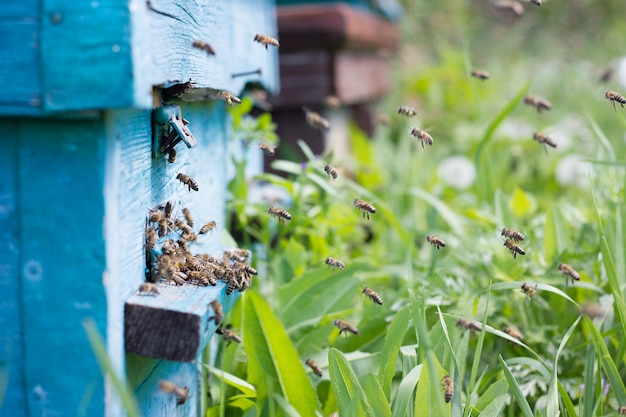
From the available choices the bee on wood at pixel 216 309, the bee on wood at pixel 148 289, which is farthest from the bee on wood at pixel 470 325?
the bee on wood at pixel 148 289

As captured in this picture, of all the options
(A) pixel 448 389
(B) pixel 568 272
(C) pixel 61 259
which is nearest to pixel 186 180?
(C) pixel 61 259

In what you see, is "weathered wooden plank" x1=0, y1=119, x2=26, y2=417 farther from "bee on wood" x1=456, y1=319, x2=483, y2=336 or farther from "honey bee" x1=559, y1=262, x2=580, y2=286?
"honey bee" x1=559, y1=262, x2=580, y2=286

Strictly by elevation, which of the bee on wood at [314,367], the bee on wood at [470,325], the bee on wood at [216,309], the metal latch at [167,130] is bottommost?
the bee on wood at [314,367]

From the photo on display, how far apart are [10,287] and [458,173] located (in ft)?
10.5

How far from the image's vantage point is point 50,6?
4.09 ft

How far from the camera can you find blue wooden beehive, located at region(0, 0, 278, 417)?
4.09 feet

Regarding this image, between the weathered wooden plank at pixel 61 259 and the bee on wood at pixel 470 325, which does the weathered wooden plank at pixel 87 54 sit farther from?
the bee on wood at pixel 470 325

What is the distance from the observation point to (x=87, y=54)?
1.25 meters

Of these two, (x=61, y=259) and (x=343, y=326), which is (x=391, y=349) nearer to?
(x=343, y=326)

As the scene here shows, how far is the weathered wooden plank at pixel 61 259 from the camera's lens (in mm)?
1312

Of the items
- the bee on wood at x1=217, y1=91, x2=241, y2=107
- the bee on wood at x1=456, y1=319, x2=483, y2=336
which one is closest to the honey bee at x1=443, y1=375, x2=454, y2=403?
the bee on wood at x1=456, y1=319, x2=483, y2=336

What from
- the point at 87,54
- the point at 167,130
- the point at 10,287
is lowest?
the point at 10,287

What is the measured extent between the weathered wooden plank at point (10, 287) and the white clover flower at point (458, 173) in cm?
311

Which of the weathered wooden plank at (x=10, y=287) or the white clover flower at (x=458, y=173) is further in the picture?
the white clover flower at (x=458, y=173)
